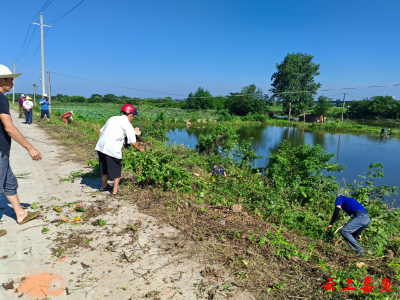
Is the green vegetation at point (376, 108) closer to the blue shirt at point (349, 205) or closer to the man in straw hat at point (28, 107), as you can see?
the blue shirt at point (349, 205)

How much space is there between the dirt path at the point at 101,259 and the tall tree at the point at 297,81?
174ft

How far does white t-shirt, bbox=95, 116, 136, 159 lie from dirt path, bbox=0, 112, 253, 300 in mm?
922

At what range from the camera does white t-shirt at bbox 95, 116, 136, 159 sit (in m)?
4.38

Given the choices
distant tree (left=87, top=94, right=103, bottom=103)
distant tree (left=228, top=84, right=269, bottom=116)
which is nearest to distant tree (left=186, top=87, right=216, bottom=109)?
distant tree (left=228, top=84, right=269, bottom=116)

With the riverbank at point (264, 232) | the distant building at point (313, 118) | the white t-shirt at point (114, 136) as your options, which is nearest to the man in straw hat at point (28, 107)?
the riverbank at point (264, 232)

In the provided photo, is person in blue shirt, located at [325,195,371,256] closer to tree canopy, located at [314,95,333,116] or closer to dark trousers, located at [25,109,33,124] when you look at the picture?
dark trousers, located at [25,109,33,124]

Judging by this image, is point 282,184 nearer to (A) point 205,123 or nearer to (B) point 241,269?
(B) point 241,269

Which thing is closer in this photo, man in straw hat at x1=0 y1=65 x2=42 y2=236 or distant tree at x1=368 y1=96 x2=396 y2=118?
man in straw hat at x1=0 y1=65 x2=42 y2=236

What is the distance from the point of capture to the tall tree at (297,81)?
2069 inches

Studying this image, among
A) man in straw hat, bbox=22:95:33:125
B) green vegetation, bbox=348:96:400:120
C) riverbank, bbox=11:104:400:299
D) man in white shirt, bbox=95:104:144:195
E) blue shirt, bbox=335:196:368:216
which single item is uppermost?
green vegetation, bbox=348:96:400:120

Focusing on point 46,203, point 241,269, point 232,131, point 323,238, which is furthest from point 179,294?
point 232,131

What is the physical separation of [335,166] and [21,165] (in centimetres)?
878

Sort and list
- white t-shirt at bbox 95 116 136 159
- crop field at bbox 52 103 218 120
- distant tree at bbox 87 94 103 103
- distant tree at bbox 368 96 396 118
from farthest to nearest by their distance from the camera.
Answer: distant tree at bbox 87 94 103 103 < distant tree at bbox 368 96 396 118 < crop field at bbox 52 103 218 120 < white t-shirt at bbox 95 116 136 159

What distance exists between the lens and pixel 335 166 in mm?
7738
